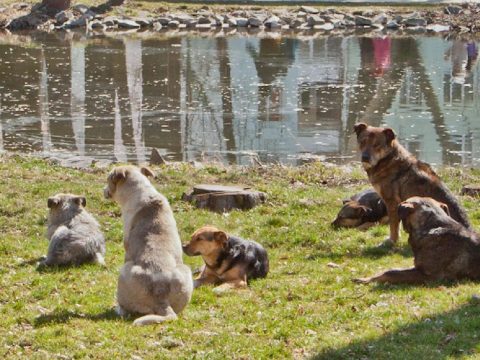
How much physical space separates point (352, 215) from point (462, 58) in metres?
28.1

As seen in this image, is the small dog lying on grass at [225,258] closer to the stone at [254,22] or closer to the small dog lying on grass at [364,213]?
the small dog lying on grass at [364,213]

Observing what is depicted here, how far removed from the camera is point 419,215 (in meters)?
12.0

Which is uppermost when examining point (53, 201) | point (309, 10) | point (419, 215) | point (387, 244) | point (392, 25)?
point (309, 10)

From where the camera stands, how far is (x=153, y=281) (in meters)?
10.3

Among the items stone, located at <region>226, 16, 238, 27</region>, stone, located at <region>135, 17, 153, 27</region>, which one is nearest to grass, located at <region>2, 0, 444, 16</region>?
stone, located at <region>135, 17, 153, 27</region>

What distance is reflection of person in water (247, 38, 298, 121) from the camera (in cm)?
3064

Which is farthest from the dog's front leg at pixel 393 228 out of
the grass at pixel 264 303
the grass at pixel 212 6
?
the grass at pixel 212 6

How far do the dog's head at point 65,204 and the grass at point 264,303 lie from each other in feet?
2.35

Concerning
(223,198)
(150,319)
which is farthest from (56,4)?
(150,319)

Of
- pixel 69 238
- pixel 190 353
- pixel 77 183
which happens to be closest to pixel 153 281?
pixel 190 353

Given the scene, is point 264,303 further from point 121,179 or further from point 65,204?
point 65,204

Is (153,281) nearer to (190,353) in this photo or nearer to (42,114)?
(190,353)

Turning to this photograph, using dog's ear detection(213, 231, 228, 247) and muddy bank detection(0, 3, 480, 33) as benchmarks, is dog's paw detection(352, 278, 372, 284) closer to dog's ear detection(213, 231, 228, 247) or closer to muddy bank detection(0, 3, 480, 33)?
dog's ear detection(213, 231, 228, 247)

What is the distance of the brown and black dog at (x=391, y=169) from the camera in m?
14.2
